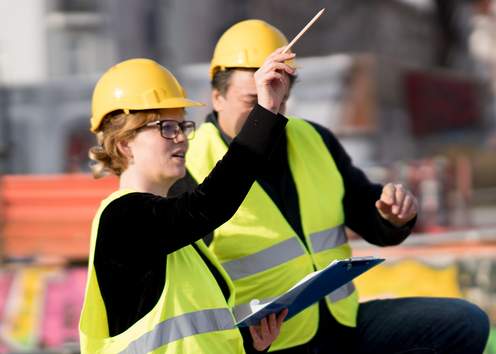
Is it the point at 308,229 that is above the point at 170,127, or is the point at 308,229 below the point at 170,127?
below

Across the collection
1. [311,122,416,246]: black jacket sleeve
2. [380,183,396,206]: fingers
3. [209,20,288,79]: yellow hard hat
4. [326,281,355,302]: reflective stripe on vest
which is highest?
[209,20,288,79]: yellow hard hat

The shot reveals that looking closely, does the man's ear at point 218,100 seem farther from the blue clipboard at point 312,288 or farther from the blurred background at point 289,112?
the blurred background at point 289,112

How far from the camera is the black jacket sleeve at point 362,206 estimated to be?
Answer: 176 inches

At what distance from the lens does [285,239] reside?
432cm

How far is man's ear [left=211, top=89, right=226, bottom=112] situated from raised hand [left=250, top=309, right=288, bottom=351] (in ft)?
2.95

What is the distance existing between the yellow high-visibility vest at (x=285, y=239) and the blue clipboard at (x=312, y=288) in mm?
290

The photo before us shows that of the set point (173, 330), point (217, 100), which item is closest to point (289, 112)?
point (217, 100)

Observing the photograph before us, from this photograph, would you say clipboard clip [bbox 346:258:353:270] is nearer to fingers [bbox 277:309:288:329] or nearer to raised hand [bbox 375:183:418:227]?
fingers [bbox 277:309:288:329]

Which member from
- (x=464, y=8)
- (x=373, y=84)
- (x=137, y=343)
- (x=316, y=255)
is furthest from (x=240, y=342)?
(x=464, y=8)

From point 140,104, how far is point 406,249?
610cm

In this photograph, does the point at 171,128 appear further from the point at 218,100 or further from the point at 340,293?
the point at 340,293

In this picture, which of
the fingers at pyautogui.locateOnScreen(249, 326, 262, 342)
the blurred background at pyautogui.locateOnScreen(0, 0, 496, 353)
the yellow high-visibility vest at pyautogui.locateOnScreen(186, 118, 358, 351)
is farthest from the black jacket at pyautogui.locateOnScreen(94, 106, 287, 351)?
the blurred background at pyautogui.locateOnScreen(0, 0, 496, 353)

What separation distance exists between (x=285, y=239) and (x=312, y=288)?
0.52 metres

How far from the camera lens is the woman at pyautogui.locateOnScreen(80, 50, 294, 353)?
3490 millimetres
